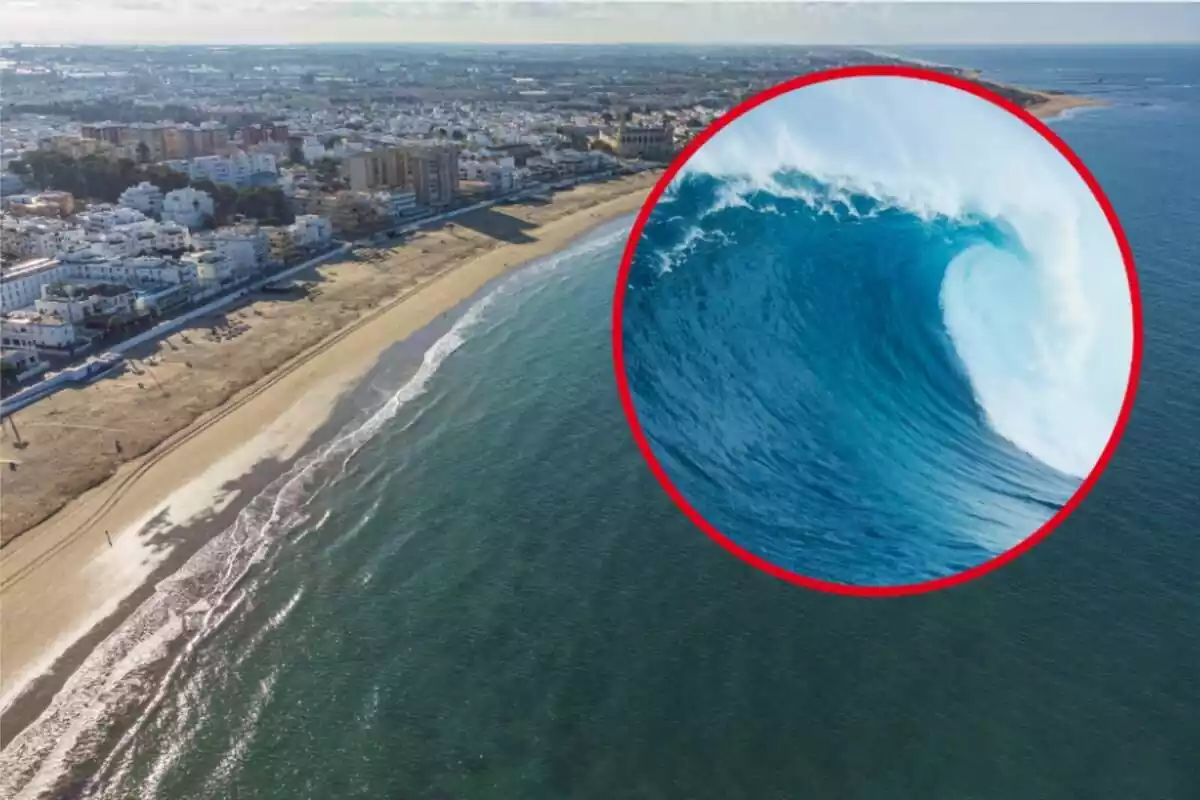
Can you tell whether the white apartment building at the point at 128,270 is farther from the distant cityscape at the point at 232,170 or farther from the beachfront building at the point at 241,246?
the beachfront building at the point at 241,246

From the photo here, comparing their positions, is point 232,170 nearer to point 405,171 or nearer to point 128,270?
point 405,171

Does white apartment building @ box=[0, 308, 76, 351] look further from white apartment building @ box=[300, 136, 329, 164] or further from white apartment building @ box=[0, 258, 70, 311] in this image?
white apartment building @ box=[300, 136, 329, 164]

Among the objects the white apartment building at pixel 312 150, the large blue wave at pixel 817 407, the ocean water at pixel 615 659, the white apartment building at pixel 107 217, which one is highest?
the large blue wave at pixel 817 407

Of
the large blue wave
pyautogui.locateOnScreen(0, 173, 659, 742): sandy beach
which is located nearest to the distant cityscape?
pyautogui.locateOnScreen(0, 173, 659, 742): sandy beach

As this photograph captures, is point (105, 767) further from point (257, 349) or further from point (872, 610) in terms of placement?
point (257, 349)

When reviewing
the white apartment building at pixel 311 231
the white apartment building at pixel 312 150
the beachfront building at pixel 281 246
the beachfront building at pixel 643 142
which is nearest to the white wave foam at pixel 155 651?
the beachfront building at pixel 281 246

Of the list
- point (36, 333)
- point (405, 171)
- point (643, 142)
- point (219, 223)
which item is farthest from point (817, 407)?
point (643, 142)
